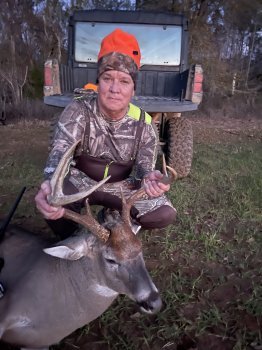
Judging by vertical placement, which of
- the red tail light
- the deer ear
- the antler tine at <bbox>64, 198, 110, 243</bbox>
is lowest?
the deer ear

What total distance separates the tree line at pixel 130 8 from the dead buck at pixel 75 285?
10.4m

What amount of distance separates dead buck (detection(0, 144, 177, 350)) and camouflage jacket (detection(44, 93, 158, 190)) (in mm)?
746

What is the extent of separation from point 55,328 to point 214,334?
1.10 metres

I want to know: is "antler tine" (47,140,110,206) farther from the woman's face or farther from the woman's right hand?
the woman's face

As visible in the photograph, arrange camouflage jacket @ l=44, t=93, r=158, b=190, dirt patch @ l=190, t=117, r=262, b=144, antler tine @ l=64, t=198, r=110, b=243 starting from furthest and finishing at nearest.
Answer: dirt patch @ l=190, t=117, r=262, b=144 → camouflage jacket @ l=44, t=93, r=158, b=190 → antler tine @ l=64, t=198, r=110, b=243

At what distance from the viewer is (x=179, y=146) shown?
5.88m

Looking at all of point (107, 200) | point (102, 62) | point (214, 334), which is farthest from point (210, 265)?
point (102, 62)

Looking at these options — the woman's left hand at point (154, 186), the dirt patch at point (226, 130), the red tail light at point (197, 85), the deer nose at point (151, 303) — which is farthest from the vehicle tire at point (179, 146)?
the deer nose at point (151, 303)

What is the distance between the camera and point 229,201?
192 inches

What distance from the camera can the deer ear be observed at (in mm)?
2285

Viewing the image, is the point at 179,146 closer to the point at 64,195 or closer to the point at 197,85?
the point at 197,85

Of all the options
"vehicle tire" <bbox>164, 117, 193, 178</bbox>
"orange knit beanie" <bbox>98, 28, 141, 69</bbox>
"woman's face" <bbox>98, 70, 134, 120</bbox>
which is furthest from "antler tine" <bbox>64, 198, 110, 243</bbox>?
"vehicle tire" <bbox>164, 117, 193, 178</bbox>

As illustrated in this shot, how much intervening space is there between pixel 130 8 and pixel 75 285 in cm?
1384

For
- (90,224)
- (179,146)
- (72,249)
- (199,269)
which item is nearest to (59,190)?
(90,224)
